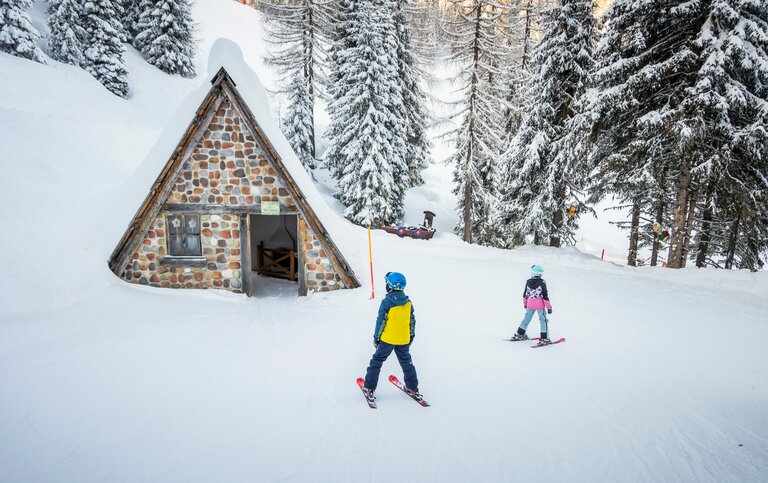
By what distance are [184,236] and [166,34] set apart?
2610 centimetres

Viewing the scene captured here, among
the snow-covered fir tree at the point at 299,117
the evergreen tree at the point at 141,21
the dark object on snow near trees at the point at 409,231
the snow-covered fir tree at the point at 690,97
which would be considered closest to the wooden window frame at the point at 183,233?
the snow-covered fir tree at the point at 690,97

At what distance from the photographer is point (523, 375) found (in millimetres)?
5340

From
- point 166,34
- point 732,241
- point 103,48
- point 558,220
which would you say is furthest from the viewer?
point 166,34

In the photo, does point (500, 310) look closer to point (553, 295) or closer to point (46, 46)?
point (553, 295)

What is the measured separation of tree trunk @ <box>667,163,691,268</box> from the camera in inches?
434

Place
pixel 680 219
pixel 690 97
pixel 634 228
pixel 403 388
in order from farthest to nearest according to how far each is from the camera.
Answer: pixel 634 228, pixel 680 219, pixel 690 97, pixel 403 388

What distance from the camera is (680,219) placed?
444 inches

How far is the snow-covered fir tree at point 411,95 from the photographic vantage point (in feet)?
72.9

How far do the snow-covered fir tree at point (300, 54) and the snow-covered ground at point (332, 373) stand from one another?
13586 millimetres

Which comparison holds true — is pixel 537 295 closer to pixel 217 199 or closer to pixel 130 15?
pixel 217 199

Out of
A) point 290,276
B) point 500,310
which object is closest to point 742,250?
point 500,310

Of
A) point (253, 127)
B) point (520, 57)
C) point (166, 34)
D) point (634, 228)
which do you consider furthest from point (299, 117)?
point (634, 228)

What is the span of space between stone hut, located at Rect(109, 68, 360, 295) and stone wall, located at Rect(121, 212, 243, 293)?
2 centimetres

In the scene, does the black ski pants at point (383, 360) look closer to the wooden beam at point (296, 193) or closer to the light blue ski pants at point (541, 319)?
the light blue ski pants at point (541, 319)
